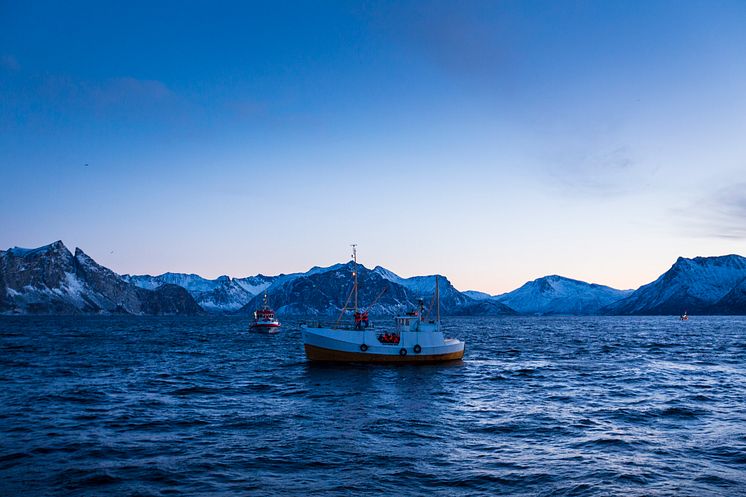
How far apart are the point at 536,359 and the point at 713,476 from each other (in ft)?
174

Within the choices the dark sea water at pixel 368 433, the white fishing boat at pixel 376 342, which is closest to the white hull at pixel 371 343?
the white fishing boat at pixel 376 342

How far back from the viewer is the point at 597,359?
71.9 m

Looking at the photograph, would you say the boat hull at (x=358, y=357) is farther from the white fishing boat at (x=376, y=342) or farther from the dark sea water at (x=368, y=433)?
the dark sea water at (x=368, y=433)

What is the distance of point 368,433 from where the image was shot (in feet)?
87.8

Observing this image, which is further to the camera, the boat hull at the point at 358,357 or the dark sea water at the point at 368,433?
the boat hull at the point at 358,357

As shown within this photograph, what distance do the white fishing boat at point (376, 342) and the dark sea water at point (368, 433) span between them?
391 cm

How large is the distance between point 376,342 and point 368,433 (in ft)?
100

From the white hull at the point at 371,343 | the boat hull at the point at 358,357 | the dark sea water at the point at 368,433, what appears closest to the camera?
the dark sea water at the point at 368,433

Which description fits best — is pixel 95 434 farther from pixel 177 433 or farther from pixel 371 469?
pixel 371 469

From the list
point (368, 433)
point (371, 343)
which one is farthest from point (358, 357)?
point (368, 433)

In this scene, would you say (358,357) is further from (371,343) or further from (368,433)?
(368,433)

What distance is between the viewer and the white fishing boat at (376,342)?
2226 inches

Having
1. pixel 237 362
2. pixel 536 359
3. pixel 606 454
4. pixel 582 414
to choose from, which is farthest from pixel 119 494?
pixel 536 359

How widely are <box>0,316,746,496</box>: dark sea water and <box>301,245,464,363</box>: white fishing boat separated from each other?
3910 millimetres
